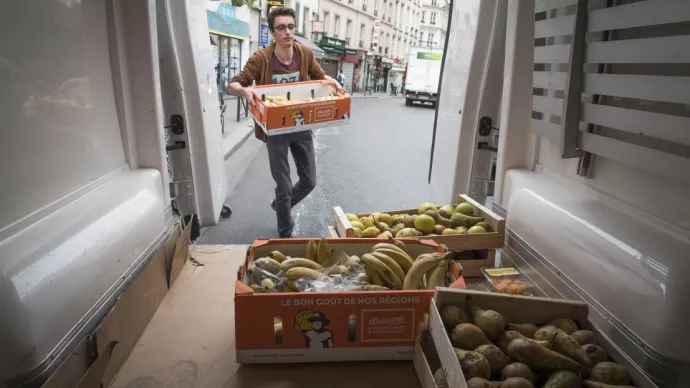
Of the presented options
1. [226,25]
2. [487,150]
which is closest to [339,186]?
[487,150]

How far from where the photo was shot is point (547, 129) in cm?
275

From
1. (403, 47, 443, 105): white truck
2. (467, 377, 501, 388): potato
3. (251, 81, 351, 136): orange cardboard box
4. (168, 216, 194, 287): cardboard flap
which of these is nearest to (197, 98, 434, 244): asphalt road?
(251, 81, 351, 136): orange cardboard box

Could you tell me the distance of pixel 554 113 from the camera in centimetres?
261

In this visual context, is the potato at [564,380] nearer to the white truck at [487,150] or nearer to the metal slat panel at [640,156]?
the white truck at [487,150]

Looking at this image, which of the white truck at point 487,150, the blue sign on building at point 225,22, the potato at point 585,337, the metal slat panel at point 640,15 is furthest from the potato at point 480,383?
the blue sign on building at point 225,22

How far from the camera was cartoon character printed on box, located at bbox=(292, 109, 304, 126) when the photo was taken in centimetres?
409

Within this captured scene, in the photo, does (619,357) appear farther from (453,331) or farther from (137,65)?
(137,65)

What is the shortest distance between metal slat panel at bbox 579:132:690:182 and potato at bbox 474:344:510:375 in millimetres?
921

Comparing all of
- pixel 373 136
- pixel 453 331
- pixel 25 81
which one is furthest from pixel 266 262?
pixel 373 136

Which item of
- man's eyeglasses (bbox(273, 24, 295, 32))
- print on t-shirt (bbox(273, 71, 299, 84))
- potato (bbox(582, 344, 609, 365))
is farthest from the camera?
print on t-shirt (bbox(273, 71, 299, 84))

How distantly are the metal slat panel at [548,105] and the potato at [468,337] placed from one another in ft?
4.30

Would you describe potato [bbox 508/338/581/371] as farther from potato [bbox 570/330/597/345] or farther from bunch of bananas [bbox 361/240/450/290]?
bunch of bananas [bbox 361/240/450/290]

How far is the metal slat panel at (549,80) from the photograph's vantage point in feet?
8.33

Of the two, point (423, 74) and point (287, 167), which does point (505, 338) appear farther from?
point (423, 74)
